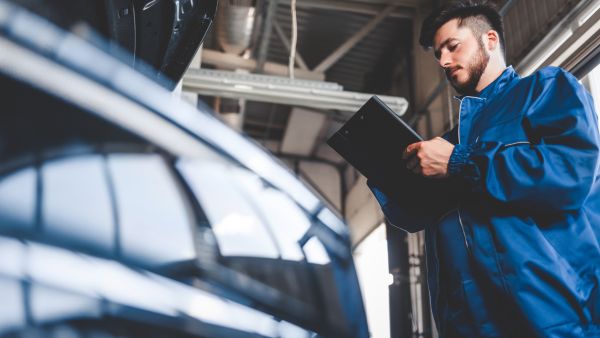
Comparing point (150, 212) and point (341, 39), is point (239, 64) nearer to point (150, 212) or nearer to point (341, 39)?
point (341, 39)

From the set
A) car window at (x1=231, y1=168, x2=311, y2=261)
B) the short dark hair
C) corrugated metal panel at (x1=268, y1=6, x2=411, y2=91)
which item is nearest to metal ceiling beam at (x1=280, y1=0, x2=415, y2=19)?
corrugated metal panel at (x1=268, y1=6, x2=411, y2=91)

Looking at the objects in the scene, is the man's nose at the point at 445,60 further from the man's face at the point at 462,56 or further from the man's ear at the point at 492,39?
the man's ear at the point at 492,39

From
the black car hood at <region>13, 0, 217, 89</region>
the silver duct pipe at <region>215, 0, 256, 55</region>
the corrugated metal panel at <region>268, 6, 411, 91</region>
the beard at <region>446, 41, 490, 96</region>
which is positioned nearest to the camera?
the black car hood at <region>13, 0, 217, 89</region>

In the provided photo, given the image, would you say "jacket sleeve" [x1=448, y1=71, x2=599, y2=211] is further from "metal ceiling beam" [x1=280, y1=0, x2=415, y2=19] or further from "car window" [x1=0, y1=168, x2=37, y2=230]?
"metal ceiling beam" [x1=280, y1=0, x2=415, y2=19]

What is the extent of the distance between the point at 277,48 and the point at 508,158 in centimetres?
507

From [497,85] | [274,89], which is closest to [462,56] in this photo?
[497,85]

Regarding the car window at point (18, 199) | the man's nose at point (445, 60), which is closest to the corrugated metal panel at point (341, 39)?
the man's nose at point (445, 60)

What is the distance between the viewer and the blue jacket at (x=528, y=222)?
923mm

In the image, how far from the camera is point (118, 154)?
64 cm

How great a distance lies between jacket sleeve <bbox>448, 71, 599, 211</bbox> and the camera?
37.3 inches

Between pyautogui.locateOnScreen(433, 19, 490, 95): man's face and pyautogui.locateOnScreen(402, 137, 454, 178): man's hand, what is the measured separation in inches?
11.0

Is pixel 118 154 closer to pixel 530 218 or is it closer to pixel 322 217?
pixel 322 217

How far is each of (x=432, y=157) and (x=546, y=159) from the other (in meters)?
0.22

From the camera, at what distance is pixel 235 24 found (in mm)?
3941
